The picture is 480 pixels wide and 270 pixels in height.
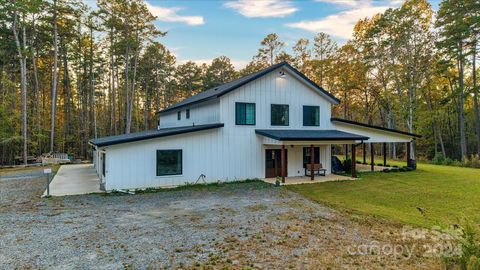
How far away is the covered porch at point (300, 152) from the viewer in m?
14.1

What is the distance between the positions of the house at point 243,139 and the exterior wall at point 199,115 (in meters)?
0.06

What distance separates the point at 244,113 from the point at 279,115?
2277 millimetres

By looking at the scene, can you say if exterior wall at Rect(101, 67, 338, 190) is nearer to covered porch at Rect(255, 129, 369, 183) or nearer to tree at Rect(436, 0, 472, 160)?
covered porch at Rect(255, 129, 369, 183)

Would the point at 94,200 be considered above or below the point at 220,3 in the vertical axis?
below

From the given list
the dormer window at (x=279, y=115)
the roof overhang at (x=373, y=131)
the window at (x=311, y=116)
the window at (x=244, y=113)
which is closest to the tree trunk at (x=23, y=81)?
the window at (x=244, y=113)

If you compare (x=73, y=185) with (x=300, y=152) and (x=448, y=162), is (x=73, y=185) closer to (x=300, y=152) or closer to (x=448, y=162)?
(x=300, y=152)

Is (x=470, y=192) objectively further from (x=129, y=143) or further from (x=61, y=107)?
(x=61, y=107)

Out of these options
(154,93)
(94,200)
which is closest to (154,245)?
(94,200)

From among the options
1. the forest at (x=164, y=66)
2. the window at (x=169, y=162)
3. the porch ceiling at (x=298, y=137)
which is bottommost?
the window at (x=169, y=162)

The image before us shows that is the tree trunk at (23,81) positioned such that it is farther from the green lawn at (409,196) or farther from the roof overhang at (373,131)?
the roof overhang at (373,131)

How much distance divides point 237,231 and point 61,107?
3702cm

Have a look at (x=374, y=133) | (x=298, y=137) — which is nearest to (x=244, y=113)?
(x=298, y=137)

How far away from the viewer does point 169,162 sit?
12945 millimetres

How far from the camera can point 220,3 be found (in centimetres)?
1744
